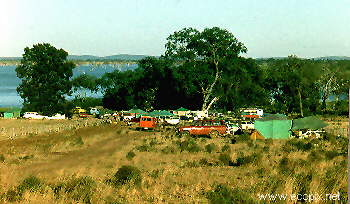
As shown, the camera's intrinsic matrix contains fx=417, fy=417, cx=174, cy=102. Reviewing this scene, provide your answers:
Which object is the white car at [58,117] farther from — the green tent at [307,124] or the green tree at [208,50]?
the green tent at [307,124]

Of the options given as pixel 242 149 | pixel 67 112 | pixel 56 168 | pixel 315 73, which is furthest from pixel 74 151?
pixel 315 73

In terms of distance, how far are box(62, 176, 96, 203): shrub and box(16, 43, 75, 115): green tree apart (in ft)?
196

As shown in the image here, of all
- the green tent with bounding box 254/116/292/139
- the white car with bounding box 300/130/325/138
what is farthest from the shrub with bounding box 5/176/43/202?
the white car with bounding box 300/130/325/138

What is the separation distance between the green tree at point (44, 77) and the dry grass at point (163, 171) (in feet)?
119

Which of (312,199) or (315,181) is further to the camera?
(315,181)


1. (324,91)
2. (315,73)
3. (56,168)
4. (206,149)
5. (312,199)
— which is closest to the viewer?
(312,199)

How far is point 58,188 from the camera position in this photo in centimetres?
1597

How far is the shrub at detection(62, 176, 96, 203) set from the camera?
1435 centimetres

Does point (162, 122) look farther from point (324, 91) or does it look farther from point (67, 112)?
point (324, 91)

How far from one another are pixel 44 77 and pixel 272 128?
1879 inches

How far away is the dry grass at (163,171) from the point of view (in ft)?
48.1

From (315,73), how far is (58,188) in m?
64.2

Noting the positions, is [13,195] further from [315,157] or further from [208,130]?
[208,130]

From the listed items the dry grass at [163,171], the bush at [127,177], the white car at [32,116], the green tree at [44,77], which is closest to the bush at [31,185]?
the dry grass at [163,171]
